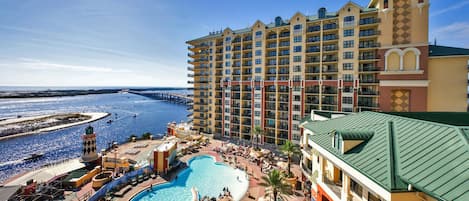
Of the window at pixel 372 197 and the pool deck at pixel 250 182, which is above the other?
the window at pixel 372 197

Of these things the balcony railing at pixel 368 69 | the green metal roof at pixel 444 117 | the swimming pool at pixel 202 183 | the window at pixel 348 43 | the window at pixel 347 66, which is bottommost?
the swimming pool at pixel 202 183

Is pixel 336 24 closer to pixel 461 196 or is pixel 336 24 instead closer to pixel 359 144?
pixel 359 144

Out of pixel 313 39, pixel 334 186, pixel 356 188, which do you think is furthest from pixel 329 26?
pixel 356 188

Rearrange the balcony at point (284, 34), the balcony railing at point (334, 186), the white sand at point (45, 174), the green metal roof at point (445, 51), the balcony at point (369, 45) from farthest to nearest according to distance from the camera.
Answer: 1. the balcony at point (284, 34)
2. the balcony at point (369, 45)
3. the green metal roof at point (445, 51)
4. the white sand at point (45, 174)
5. the balcony railing at point (334, 186)

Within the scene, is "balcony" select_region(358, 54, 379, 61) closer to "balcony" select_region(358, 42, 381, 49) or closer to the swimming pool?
"balcony" select_region(358, 42, 381, 49)

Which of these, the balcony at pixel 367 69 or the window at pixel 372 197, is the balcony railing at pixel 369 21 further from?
the window at pixel 372 197

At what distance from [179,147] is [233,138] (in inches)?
623

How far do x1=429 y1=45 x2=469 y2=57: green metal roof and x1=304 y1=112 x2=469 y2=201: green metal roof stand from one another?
33393 mm

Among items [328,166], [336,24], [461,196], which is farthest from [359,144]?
[336,24]

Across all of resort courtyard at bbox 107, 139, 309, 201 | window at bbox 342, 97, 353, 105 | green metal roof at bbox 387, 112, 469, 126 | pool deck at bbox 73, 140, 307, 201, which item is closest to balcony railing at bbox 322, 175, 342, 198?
green metal roof at bbox 387, 112, 469, 126

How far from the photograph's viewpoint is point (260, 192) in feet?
95.8

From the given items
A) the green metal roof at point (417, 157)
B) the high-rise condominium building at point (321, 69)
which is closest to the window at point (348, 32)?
the high-rise condominium building at point (321, 69)

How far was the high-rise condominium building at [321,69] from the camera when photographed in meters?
35.2

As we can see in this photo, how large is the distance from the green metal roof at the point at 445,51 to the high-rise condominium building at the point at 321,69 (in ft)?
0.37
